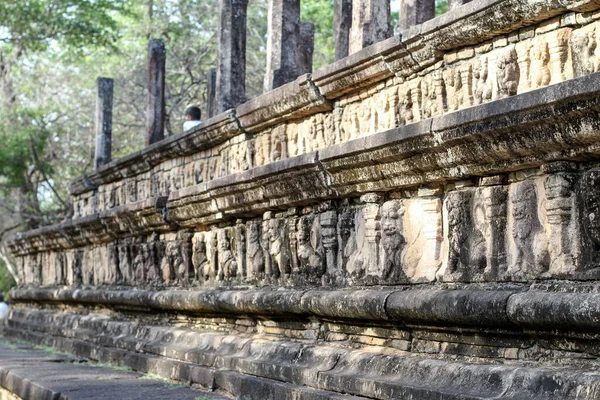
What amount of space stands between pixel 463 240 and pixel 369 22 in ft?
8.09

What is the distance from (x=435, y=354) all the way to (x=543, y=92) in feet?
5.25

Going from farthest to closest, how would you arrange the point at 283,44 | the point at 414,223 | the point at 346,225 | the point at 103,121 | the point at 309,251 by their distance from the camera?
the point at 103,121
the point at 283,44
the point at 309,251
the point at 346,225
the point at 414,223

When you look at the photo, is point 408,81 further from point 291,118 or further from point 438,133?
point 291,118

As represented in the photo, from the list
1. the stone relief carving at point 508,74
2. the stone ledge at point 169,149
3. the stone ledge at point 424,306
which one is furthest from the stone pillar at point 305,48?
the stone relief carving at point 508,74

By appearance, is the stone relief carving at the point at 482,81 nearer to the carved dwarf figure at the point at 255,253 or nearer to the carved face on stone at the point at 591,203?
the carved face on stone at the point at 591,203

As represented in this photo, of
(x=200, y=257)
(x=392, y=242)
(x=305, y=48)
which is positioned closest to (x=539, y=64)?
(x=392, y=242)

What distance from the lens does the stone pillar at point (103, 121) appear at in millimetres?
14281

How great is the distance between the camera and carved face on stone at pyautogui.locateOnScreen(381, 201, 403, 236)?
18.5ft

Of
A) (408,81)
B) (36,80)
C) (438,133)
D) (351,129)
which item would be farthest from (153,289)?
(36,80)

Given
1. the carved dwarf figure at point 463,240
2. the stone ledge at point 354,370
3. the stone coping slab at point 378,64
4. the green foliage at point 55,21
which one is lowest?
the stone ledge at point 354,370

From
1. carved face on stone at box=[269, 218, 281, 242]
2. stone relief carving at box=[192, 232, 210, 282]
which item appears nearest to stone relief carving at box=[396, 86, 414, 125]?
carved face on stone at box=[269, 218, 281, 242]

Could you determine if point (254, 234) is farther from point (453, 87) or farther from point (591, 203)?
point (591, 203)

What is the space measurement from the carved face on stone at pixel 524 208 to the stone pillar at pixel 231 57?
5258 mm

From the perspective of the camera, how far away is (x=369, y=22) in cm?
700
